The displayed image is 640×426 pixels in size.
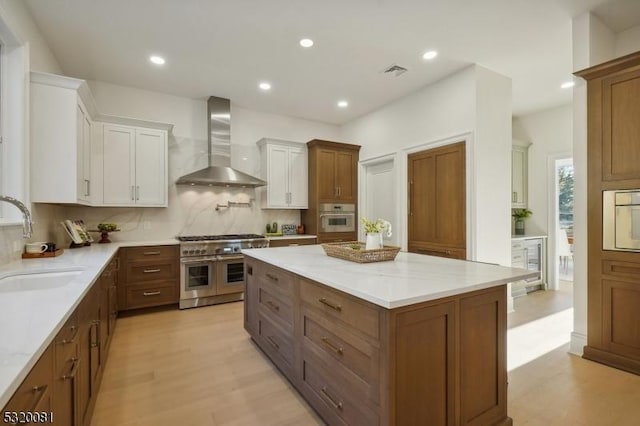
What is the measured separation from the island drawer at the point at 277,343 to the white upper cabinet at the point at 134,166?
8.09ft

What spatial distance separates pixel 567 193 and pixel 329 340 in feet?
18.6

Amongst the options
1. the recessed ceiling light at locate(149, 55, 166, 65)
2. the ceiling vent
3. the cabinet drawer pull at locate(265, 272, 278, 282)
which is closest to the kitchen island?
the cabinet drawer pull at locate(265, 272, 278, 282)

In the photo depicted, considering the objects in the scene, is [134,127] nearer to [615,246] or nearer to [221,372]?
[221,372]

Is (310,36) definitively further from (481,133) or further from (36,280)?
(36,280)

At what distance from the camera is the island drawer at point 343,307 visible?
1.37 meters

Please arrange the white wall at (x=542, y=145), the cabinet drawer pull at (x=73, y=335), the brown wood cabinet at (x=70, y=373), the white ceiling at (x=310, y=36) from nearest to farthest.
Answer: the brown wood cabinet at (x=70, y=373), the cabinet drawer pull at (x=73, y=335), the white ceiling at (x=310, y=36), the white wall at (x=542, y=145)

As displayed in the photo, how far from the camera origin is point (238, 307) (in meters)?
4.09

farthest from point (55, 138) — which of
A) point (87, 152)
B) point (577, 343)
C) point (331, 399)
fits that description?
point (577, 343)

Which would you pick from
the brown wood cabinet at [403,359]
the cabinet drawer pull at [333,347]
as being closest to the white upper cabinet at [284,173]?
Result: the brown wood cabinet at [403,359]

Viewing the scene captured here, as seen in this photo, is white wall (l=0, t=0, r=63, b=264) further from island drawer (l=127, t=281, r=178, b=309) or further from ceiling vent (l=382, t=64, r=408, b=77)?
ceiling vent (l=382, t=64, r=408, b=77)

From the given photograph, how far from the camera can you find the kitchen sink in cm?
184

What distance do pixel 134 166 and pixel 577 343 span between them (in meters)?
5.23

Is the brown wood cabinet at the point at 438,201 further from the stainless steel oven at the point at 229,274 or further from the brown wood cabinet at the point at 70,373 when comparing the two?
the brown wood cabinet at the point at 70,373

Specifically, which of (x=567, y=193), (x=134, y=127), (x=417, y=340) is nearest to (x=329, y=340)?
(x=417, y=340)
